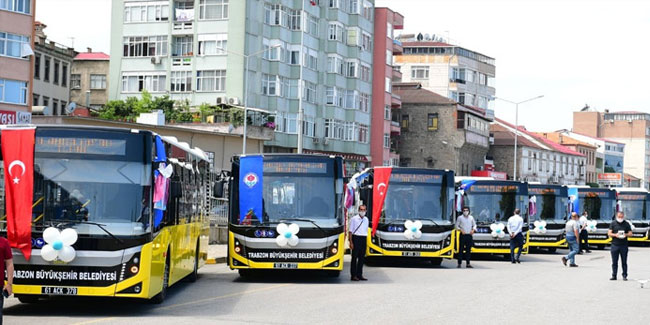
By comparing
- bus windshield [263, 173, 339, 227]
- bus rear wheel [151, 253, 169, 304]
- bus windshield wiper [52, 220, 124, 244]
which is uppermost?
bus windshield [263, 173, 339, 227]

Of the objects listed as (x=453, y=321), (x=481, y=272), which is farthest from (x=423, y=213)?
(x=453, y=321)

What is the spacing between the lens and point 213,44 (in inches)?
2657

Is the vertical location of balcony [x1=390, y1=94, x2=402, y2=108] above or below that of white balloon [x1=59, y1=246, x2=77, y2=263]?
above

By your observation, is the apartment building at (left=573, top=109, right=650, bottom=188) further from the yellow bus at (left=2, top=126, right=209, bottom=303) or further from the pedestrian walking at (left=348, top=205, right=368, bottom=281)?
the yellow bus at (left=2, top=126, right=209, bottom=303)

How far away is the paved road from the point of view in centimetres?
1545

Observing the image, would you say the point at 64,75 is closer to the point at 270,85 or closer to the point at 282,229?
the point at 270,85

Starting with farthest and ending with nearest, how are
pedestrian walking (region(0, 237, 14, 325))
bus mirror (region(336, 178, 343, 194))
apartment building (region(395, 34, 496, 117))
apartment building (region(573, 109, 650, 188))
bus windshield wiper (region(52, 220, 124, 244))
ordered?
1. apartment building (region(573, 109, 650, 188))
2. apartment building (region(395, 34, 496, 117))
3. bus mirror (region(336, 178, 343, 194))
4. bus windshield wiper (region(52, 220, 124, 244))
5. pedestrian walking (region(0, 237, 14, 325))

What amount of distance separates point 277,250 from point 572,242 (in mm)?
13981

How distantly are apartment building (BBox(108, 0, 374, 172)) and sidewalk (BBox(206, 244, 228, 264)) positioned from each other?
28068 mm

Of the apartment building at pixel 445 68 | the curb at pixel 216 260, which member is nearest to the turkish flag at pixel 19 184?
the curb at pixel 216 260

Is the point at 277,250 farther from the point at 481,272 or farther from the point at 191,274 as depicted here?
the point at 481,272

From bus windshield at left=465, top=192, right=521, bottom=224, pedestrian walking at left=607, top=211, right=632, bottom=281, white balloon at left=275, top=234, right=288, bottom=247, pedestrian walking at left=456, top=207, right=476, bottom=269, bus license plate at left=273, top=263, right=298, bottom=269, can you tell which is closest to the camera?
white balloon at left=275, top=234, right=288, bottom=247

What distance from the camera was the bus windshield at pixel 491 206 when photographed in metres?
34.9

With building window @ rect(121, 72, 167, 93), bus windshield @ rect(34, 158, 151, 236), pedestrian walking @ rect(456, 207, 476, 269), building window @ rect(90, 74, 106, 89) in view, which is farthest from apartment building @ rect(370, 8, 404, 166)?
bus windshield @ rect(34, 158, 151, 236)
